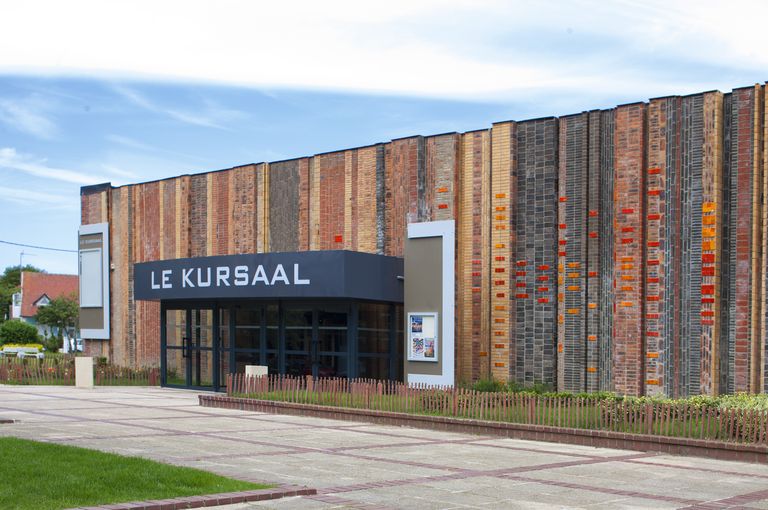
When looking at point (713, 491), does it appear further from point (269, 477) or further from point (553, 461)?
point (269, 477)

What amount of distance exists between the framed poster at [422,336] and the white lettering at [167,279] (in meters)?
9.42

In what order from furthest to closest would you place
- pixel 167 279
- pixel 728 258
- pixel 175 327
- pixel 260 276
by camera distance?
pixel 175 327 < pixel 167 279 < pixel 260 276 < pixel 728 258

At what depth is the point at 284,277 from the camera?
94.3 ft

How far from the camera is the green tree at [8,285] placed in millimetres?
101125

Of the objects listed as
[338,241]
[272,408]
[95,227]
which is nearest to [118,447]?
[272,408]

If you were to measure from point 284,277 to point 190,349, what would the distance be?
7676 mm

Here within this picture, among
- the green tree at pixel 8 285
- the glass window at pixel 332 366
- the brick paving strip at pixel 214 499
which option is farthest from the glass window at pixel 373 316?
the green tree at pixel 8 285

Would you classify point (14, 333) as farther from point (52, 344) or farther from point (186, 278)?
point (186, 278)

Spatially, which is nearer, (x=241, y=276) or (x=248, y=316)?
(x=241, y=276)

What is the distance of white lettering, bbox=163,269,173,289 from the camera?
106 ft

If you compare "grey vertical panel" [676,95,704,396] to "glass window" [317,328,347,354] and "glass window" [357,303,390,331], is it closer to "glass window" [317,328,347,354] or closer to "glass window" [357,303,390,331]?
"glass window" [357,303,390,331]

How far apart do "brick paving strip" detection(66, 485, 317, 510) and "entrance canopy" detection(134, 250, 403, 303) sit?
1597cm

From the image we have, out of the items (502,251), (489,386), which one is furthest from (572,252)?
(489,386)

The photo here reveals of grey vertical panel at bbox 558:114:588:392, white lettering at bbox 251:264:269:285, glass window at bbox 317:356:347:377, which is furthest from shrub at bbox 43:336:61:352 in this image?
grey vertical panel at bbox 558:114:588:392
